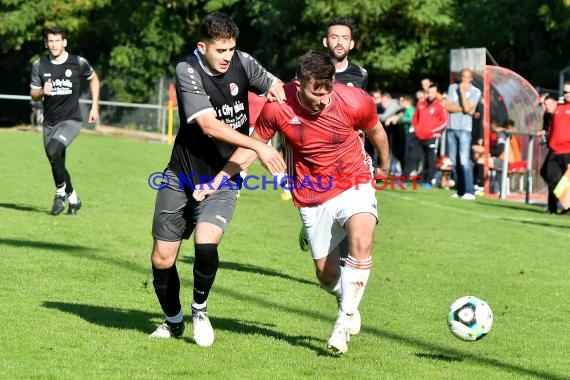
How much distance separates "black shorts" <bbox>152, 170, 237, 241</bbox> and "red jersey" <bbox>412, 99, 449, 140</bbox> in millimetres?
17545

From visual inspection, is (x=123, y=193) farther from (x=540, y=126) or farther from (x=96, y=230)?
(x=540, y=126)

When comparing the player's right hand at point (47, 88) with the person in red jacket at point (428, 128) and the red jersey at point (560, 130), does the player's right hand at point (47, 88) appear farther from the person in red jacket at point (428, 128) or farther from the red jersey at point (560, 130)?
the person in red jacket at point (428, 128)

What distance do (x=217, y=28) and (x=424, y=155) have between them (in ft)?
60.6

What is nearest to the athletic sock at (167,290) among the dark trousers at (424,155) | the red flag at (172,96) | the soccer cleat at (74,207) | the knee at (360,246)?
the knee at (360,246)

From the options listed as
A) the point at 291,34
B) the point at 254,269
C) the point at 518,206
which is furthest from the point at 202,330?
the point at 291,34

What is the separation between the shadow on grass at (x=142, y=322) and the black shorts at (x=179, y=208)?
2.47ft

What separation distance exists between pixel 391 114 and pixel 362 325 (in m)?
17.5

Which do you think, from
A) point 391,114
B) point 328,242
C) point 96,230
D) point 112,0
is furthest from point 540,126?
point 112,0

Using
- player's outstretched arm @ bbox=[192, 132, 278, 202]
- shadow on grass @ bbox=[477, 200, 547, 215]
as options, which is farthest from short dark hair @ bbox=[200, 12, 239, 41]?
shadow on grass @ bbox=[477, 200, 547, 215]

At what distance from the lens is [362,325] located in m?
8.41

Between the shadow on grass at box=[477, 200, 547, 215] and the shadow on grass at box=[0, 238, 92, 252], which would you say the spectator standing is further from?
the shadow on grass at box=[0, 238, 92, 252]

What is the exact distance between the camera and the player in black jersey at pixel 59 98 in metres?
14.4

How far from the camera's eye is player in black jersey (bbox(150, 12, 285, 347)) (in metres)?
7.05

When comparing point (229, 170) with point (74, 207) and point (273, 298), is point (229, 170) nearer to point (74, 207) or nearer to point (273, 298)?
point (273, 298)
